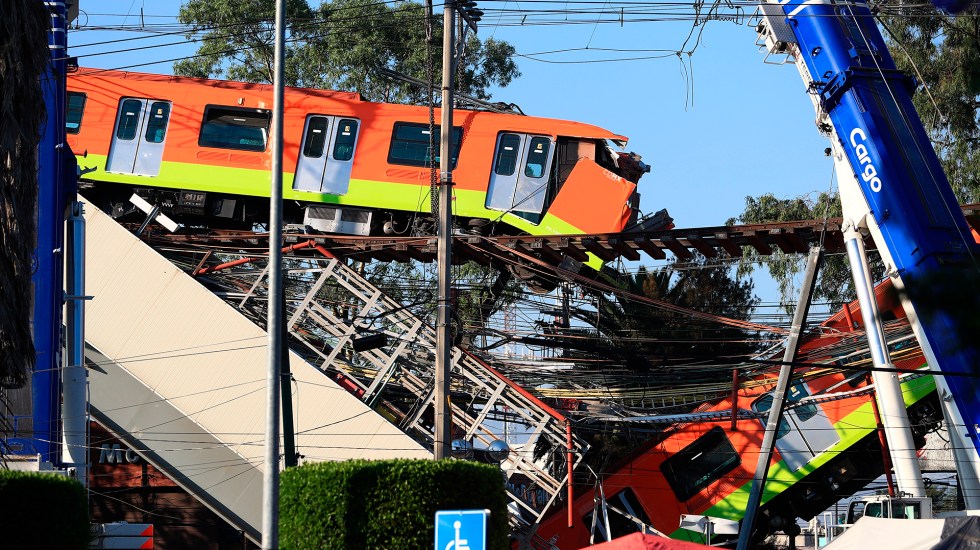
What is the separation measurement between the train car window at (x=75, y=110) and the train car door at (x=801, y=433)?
55.3 ft

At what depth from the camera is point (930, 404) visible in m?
23.4

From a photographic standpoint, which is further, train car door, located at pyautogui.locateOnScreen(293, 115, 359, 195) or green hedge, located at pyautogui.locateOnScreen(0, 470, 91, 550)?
train car door, located at pyautogui.locateOnScreen(293, 115, 359, 195)

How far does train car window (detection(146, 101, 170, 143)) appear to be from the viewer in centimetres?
2817

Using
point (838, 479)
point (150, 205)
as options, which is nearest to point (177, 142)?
point (150, 205)

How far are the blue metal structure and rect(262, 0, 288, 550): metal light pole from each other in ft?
12.7

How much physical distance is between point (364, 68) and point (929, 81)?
19.4 metres

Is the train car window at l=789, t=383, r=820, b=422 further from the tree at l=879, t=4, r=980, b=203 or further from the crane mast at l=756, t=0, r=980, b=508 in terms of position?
the tree at l=879, t=4, r=980, b=203

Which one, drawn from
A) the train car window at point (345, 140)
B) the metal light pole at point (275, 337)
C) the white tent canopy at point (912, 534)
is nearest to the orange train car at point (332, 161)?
the train car window at point (345, 140)

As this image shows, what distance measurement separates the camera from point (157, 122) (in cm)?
2823

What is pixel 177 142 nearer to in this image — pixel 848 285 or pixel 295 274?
pixel 295 274

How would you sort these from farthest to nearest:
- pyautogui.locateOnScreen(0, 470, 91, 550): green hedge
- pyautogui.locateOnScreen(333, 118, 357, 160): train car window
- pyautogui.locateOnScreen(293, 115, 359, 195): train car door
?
pyautogui.locateOnScreen(333, 118, 357, 160): train car window < pyautogui.locateOnScreen(293, 115, 359, 195): train car door < pyautogui.locateOnScreen(0, 470, 91, 550): green hedge


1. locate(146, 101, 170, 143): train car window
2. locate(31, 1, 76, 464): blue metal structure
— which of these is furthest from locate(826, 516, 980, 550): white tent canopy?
locate(146, 101, 170, 143): train car window

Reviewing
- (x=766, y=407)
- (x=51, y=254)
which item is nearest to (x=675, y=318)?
(x=766, y=407)

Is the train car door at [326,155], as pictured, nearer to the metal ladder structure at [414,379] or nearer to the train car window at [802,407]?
the metal ladder structure at [414,379]
